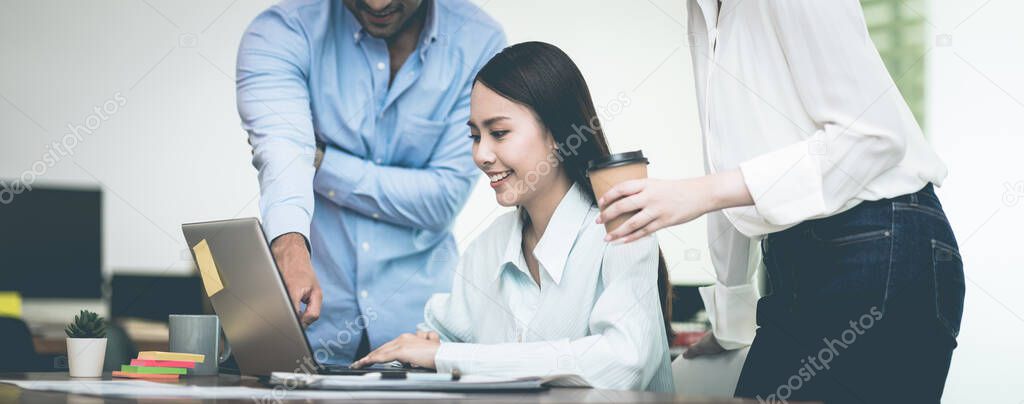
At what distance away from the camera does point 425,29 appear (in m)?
2.56

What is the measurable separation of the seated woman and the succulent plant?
46 cm

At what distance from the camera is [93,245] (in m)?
3.37

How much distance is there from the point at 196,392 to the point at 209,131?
6.46 feet

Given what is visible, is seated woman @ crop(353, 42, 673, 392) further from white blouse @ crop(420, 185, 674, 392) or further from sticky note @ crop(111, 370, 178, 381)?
sticky note @ crop(111, 370, 178, 381)

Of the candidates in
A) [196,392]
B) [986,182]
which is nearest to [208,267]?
[196,392]

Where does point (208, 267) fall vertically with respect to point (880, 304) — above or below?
above

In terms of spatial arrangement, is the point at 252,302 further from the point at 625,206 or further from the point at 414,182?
the point at 414,182

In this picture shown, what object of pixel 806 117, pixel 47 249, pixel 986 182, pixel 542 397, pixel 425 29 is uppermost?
pixel 425 29

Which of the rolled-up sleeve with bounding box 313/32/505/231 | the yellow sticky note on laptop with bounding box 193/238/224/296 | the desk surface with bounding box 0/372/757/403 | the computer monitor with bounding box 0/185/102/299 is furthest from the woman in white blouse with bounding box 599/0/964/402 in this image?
the computer monitor with bounding box 0/185/102/299

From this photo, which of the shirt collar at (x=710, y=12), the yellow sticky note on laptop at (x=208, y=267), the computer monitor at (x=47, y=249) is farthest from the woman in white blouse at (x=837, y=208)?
the computer monitor at (x=47, y=249)

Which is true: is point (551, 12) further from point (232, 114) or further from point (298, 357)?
point (298, 357)

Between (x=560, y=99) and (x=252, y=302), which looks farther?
(x=560, y=99)

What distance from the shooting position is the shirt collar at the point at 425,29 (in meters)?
2.49

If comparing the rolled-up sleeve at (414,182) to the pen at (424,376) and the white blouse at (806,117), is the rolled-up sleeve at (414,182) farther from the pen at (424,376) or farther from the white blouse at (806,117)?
the pen at (424,376)
